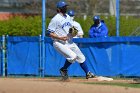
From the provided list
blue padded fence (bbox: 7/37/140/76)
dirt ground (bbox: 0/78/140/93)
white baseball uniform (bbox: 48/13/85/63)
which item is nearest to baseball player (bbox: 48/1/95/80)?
white baseball uniform (bbox: 48/13/85/63)

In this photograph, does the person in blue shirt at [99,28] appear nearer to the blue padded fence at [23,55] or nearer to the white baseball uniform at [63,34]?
the blue padded fence at [23,55]

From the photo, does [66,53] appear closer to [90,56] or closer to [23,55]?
[90,56]

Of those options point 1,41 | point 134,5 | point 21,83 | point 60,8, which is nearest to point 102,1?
point 134,5

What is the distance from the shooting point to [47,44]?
16.8m

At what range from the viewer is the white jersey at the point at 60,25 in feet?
44.8

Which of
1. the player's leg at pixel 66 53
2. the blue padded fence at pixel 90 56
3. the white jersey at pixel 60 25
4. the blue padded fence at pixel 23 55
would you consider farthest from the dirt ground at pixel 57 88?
the blue padded fence at pixel 23 55

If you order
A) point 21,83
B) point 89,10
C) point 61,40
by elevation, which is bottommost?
point 21,83

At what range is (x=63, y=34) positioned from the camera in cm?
1374

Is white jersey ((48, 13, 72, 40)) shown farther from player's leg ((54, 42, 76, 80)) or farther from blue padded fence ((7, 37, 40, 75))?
blue padded fence ((7, 37, 40, 75))

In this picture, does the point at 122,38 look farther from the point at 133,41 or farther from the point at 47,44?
the point at 47,44

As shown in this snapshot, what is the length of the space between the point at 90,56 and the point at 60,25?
2.99m

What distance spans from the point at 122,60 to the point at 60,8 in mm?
3239

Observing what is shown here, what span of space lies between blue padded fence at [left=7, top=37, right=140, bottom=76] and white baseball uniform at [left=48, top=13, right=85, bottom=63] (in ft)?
8.10

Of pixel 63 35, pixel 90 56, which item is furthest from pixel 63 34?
pixel 90 56
